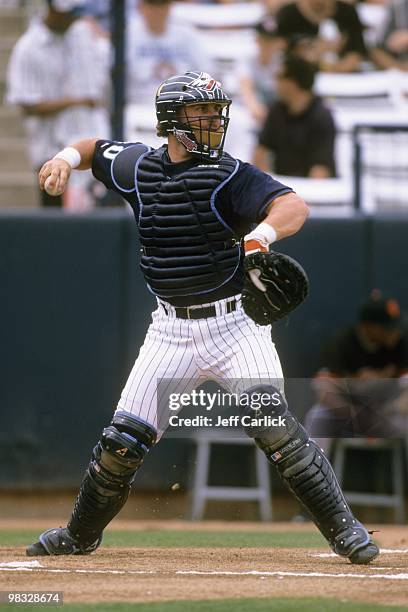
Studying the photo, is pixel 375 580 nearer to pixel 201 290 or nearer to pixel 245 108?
pixel 201 290

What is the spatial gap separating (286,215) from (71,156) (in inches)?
41.4

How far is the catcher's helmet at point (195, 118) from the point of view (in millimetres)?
5023

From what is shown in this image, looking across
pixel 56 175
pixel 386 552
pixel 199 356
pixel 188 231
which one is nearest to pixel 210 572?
pixel 199 356

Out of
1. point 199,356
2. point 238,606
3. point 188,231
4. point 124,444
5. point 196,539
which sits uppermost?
point 188,231

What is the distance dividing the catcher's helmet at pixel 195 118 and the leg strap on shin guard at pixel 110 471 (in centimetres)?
115

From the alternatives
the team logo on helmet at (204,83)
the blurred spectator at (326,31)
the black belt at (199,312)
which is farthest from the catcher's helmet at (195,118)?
the blurred spectator at (326,31)

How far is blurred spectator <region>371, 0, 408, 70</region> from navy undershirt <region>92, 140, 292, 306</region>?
5.81 m

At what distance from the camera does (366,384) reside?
8859 millimetres

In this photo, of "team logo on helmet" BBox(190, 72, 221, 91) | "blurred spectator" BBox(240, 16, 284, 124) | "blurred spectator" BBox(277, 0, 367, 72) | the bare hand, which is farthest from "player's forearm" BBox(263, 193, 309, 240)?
"blurred spectator" BBox(277, 0, 367, 72)

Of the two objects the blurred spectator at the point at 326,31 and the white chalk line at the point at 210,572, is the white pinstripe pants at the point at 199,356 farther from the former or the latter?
the blurred spectator at the point at 326,31

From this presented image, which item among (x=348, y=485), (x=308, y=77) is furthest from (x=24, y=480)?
(x=308, y=77)

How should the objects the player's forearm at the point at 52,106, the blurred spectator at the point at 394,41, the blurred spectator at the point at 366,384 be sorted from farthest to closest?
the blurred spectator at the point at 394,41
the player's forearm at the point at 52,106
the blurred spectator at the point at 366,384

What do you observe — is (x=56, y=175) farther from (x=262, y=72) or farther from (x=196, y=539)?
(x=262, y=72)

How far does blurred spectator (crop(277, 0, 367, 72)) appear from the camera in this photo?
1020 cm
